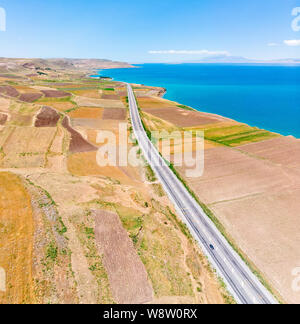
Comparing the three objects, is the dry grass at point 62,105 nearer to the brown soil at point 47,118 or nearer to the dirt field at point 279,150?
the brown soil at point 47,118

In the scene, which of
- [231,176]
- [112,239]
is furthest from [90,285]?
[231,176]

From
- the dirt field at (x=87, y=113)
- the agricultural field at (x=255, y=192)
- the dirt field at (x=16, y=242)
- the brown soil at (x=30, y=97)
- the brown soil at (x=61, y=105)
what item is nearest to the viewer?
the dirt field at (x=16, y=242)

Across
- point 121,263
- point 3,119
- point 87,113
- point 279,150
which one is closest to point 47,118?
point 3,119

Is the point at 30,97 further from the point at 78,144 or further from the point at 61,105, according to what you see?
the point at 78,144

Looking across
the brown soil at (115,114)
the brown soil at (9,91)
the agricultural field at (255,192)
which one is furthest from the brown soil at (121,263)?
the brown soil at (9,91)

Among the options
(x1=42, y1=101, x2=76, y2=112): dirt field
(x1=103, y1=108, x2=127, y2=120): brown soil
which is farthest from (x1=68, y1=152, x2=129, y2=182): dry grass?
(x1=42, y1=101, x2=76, y2=112): dirt field
